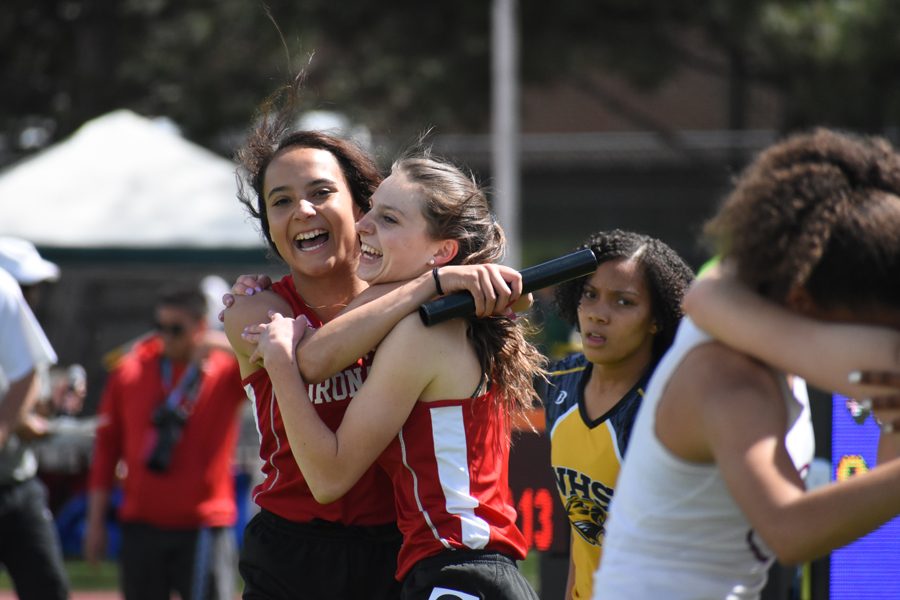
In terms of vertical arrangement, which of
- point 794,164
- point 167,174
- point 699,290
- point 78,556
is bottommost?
point 78,556

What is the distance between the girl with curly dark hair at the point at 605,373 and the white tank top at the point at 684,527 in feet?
3.54

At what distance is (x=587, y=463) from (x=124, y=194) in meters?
9.20

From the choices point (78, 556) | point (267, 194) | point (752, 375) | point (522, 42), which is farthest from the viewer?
point (522, 42)

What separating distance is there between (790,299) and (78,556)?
9.39 m

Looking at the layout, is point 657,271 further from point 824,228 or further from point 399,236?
point 824,228

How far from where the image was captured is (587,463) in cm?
341

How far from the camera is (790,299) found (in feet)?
7.07

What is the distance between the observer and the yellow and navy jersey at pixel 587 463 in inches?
133

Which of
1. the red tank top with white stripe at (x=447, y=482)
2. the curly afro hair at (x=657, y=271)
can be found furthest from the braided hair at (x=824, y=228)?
the curly afro hair at (x=657, y=271)

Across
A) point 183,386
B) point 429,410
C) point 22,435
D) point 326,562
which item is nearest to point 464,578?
point 429,410

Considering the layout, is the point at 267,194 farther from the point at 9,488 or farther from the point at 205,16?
the point at 205,16

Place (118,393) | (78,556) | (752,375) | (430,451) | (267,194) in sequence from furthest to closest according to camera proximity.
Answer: (78,556)
(118,393)
(267,194)
(430,451)
(752,375)

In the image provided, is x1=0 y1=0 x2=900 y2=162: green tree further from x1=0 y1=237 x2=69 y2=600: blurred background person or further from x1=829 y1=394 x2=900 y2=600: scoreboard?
x1=829 y1=394 x2=900 y2=600: scoreboard

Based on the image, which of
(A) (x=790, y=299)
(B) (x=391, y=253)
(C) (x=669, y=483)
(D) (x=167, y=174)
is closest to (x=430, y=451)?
(B) (x=391, y=253)
